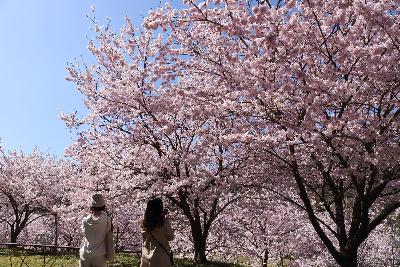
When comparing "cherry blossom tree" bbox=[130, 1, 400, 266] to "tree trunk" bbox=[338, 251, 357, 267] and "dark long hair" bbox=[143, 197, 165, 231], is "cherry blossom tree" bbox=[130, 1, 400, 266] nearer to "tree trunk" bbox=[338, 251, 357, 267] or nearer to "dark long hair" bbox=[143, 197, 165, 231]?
"tree trunk" bbox=[338, 251, 357, 267]

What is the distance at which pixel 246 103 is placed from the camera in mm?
8602

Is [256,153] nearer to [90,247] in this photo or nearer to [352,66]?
[352,66]

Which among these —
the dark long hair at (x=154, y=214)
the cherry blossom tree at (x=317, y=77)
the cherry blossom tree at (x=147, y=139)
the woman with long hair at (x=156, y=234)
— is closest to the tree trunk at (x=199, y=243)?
the cherry blossom tree at (x=147, y=139)

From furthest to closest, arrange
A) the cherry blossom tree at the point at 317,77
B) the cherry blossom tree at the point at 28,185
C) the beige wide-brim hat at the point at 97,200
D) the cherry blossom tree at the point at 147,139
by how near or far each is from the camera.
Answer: the cherry blossom tree at the point at 28,185
the cherry blossom tree at the point at 147,139
the cherry blossom tree at the point at 317,77
the beige wide-brim hat at the point at 97,200

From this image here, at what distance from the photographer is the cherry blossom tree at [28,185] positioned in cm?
2873

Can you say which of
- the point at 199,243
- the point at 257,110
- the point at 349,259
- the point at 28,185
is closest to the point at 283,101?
the point at 257,110

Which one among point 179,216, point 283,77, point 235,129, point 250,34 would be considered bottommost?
point 179,216

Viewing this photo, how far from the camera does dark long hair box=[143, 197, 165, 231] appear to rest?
19.0 feet

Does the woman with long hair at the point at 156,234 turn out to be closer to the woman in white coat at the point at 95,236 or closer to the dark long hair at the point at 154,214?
the dark long hair at the point at 154,214

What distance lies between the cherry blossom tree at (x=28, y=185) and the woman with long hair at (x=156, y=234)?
76.5ft

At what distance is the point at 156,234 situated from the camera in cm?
582

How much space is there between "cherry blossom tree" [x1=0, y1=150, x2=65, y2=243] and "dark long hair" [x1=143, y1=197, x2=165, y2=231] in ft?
76.8

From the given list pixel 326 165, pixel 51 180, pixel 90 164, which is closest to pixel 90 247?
pixel 326 165

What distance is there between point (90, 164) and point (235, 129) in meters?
6.81
